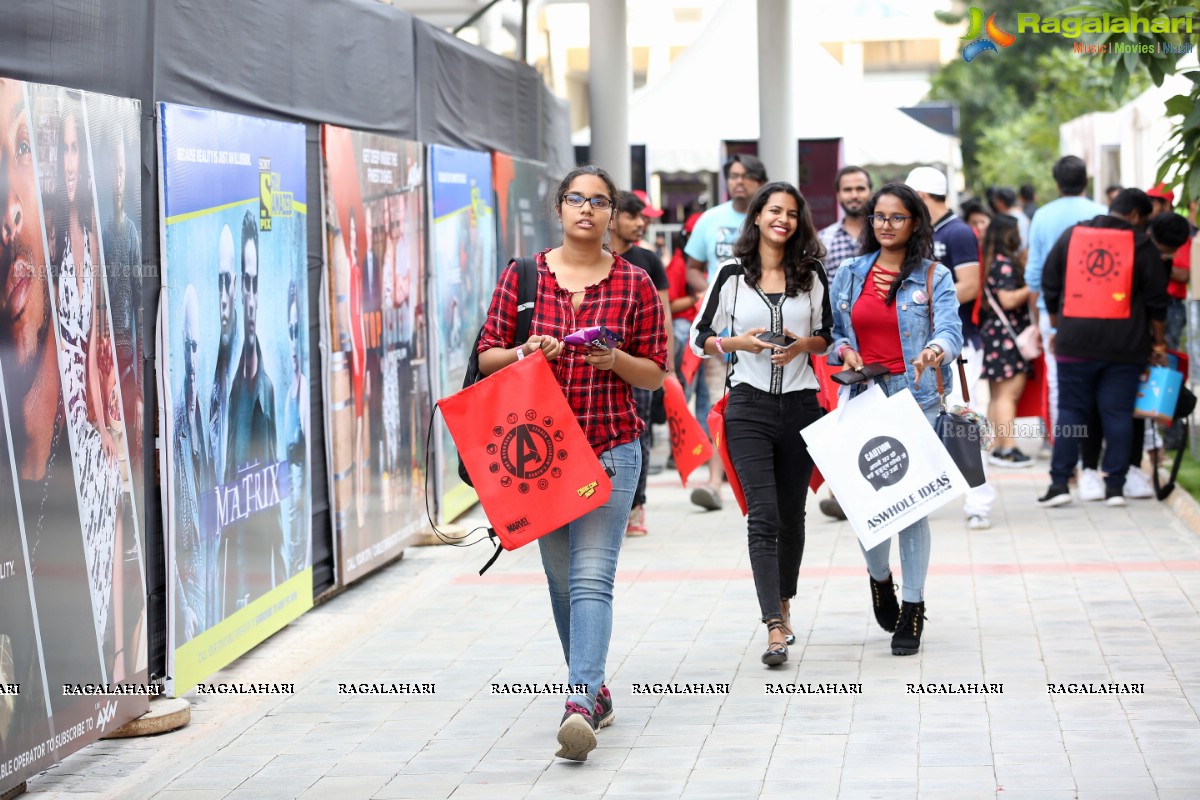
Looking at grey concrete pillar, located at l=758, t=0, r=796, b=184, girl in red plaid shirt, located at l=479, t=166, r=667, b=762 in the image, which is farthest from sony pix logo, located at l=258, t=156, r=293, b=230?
grey concrete pillar, located at l=758, t=0, r=796, b=184

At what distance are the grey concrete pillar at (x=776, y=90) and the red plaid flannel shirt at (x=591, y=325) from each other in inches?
406

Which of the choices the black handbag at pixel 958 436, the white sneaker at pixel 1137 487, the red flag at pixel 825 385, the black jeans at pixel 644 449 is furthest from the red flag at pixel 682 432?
the black handbag at pixel 958 436

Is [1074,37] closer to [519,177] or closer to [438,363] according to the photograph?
[438,363]

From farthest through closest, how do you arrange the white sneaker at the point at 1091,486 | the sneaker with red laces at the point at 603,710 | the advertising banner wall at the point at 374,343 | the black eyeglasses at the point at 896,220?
the white sneaker at the point at 1091,486 < the advertising banner wall at the point at 374,343 < the black eyeglasses at the point at 896,220 < the sneaker with red laces at the point at 603,710

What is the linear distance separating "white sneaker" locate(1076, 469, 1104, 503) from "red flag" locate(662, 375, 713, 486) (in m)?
2.76

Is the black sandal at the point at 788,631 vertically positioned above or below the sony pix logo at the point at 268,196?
below

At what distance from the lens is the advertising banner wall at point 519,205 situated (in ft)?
39.9

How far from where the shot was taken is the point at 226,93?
6609 mm

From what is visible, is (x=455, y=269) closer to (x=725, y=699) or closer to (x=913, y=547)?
(x=913, y=547)

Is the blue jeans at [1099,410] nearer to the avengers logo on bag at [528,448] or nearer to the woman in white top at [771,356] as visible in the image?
the woman in white top at [771,356]

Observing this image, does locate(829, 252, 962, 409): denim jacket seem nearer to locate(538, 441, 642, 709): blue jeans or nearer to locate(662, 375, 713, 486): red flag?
locate(538, 441, 642, 709): blue jeans

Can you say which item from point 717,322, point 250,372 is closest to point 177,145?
point 250,372

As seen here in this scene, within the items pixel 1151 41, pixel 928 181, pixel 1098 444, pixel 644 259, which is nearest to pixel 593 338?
pixel 1151 41

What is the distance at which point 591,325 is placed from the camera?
219 inches
